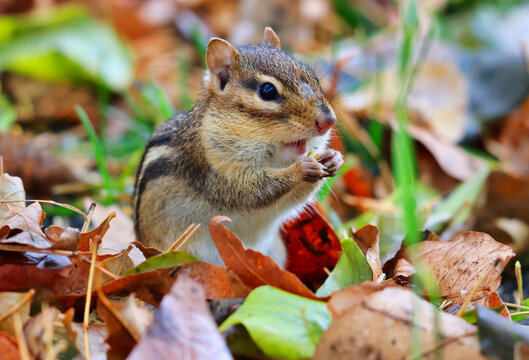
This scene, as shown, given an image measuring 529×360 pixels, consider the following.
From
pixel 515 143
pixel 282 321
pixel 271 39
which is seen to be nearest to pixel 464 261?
pixel 282 321

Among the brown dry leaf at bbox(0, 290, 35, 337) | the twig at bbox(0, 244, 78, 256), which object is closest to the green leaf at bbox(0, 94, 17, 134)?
the twig at bbox(0, 244, 78, 256)

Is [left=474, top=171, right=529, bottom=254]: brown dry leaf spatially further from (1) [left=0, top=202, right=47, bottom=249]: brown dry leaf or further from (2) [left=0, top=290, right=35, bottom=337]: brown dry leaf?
(2) [left=0, top=290, right=35, bottom=337]: brown dry leaf

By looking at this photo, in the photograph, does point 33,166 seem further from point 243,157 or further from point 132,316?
point 132,316

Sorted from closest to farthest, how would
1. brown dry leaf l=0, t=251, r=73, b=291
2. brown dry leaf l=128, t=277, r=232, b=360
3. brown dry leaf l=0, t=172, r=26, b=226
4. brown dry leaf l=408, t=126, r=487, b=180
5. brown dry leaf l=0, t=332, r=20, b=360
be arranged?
brown dry leaf l=128, t=277, r=232, b=360
brown dry leaf l=0, t=332, r=20, b=360
brown dry leaf l=0, t=251, r=73, b=291
brown dry leaf l=0, t=172, r=26, b=226
brown dry leaf l=408, t=126, r=487, b=180

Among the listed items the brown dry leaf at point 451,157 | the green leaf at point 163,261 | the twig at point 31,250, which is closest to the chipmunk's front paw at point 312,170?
the green leaf at point 163,261

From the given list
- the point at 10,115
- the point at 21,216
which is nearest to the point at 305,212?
the point at 21,216

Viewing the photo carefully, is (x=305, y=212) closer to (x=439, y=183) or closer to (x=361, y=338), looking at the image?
(x=361, y=338)
